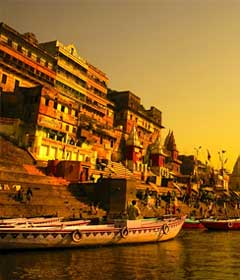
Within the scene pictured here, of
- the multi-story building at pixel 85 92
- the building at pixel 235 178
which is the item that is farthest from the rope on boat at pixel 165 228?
the building at pixel 235 178

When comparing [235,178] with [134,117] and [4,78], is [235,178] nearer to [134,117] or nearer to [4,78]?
[134,117]

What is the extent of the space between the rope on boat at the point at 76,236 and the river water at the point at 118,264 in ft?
1.57

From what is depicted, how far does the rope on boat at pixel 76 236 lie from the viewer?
16.1 meters

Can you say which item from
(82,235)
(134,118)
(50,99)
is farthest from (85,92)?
(82,235)

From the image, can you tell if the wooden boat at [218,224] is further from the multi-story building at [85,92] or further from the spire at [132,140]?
the spire at [132,140]

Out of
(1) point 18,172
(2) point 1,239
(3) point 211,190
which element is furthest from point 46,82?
(3) point 211,190

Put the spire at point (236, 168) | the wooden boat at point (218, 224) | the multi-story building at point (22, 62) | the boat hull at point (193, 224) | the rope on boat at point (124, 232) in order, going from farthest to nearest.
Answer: the spire at point (236, 168) → the multi-story building at point (22, 62) → the boat hull at point (193, 224) → the wooden boat at point (218, 224) → the rope on boat at point (124, 232)

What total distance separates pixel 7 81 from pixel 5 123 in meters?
6.25

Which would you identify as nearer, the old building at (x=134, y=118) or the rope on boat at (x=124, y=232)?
the rope on boat at (x=124, y=232)

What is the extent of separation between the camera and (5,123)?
126ft

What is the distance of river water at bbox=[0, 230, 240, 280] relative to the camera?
11219mm

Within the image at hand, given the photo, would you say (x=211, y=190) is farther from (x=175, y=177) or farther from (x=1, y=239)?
(x=1, y=239)

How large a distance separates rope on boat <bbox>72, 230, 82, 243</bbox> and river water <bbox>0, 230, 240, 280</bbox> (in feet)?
1.57

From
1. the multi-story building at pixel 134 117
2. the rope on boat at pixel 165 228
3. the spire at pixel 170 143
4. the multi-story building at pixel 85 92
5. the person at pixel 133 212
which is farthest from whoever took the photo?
the spire at pixel 170 143
